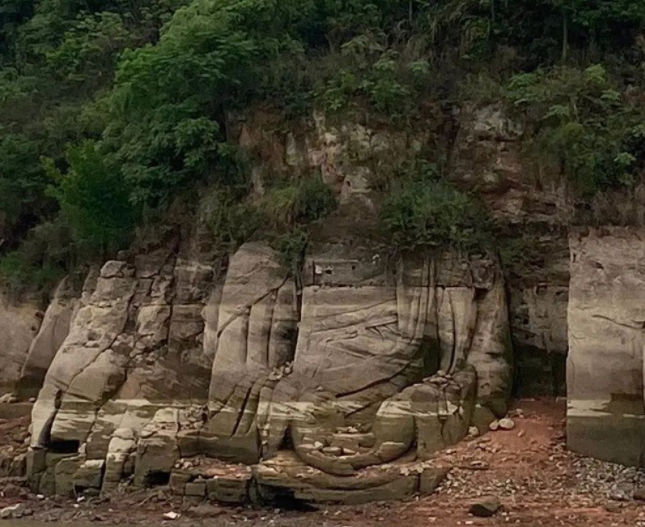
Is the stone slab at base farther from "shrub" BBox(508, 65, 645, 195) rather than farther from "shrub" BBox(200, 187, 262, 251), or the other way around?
"shrub" BBox(508, 65, 645, 195)

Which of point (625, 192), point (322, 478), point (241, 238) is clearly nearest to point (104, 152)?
point (241, 238)

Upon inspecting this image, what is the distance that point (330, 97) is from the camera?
783 inches

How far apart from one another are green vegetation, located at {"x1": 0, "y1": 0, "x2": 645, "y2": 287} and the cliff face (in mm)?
493

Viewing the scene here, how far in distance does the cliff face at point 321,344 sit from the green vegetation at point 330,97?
1.62ft

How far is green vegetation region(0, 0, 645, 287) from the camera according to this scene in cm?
1878

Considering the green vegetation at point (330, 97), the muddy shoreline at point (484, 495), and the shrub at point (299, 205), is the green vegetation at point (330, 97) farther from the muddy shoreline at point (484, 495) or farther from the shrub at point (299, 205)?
the muddy shoreline at point (484, 495)

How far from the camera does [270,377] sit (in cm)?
1844

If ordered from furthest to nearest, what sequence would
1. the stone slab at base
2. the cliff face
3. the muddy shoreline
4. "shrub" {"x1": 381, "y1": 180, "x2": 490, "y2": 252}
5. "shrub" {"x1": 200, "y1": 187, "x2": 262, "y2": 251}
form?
1. "shrub" {"x1": 200, "y1": 187, "x2": 262, "y2": 251}
2. "shrub" {"x1": 381, "y1": 180, "x2": 490, "y2": 252}
3. the cliff face
4. the stone slab at base
5. the muddy shoreline

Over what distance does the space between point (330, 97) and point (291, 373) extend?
5.31 meters

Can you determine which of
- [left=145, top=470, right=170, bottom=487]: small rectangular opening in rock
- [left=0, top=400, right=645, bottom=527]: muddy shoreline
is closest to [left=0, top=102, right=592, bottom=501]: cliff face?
[left=145, top=470, right=170, bottom=487]: small rectangular opening in rock

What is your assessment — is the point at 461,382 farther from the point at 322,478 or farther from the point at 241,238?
the point at 241,238

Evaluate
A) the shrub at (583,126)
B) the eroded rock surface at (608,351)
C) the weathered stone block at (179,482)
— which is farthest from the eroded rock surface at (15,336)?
the eroded rock surface at (608,351)

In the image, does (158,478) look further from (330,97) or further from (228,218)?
(330,97)

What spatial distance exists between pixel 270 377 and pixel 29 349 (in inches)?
303
